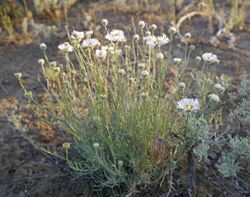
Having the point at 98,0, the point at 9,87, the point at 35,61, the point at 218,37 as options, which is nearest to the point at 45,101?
the point at 9,87

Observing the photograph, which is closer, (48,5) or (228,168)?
(228,168)

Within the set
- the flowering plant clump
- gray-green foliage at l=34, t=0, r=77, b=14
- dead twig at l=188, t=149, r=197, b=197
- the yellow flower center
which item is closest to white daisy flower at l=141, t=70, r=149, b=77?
the flowering plant clump

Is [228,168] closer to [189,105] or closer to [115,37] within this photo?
[189,105]

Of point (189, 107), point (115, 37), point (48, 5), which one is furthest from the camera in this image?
point (48, 5)

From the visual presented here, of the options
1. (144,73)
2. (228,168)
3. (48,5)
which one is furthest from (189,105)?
(48,5)

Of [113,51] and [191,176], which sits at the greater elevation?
[113,51]

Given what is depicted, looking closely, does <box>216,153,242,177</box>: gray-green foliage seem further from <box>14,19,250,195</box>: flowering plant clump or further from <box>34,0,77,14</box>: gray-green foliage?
<box>34,0,77,14</box>: gray-green foliage

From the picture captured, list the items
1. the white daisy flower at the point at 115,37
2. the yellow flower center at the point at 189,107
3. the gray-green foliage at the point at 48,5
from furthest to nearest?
the gray-green foliage at the point at 48,5, the white daisy flower at the point at 115,37, the yellow flower center at the point at 189,107

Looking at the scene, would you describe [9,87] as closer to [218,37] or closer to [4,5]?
[4,5]

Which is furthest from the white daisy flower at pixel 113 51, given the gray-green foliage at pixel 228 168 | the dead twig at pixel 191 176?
the gray-green foliage at pixel 228 168

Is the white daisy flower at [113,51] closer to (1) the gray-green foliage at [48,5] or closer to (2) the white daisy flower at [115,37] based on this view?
(2) the white daisy flower at [115,37]

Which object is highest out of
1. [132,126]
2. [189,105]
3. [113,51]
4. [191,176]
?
[113,51]
